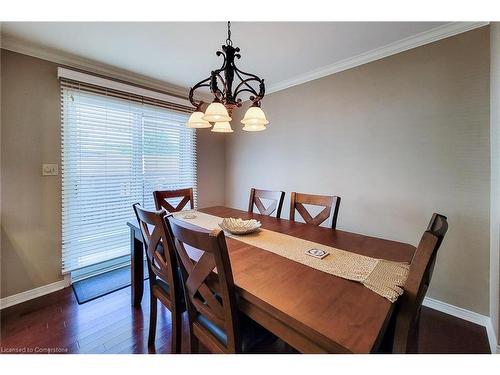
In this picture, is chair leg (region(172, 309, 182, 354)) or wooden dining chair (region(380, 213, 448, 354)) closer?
wooden dining chair (region(380, 213, 448, 354))

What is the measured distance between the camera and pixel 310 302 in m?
0.79

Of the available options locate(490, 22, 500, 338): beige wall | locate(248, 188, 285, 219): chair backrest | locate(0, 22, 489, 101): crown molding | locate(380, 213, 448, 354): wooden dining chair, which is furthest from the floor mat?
locate(490, 22, 500, 338): beige wall

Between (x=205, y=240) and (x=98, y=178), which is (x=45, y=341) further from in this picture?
(x=205, y=240)

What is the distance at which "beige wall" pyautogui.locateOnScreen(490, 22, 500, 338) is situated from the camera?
1.43 m

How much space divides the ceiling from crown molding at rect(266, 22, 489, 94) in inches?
1.5

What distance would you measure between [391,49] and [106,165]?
3089 mm

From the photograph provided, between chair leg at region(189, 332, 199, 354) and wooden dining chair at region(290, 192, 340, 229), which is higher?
wooden dining chair at region(290, 192, 340, 229)

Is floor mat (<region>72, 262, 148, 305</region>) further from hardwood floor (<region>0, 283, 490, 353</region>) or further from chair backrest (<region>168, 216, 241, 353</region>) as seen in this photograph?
chair backrest (<region>168, 216, 241, 353</region>)

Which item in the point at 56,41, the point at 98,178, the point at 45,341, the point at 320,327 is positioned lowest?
the point at 45,341

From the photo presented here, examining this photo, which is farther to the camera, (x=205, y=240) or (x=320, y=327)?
(x=205, y=240)

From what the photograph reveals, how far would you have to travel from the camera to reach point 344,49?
210 cm

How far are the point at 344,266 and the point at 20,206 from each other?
8.88 feet
